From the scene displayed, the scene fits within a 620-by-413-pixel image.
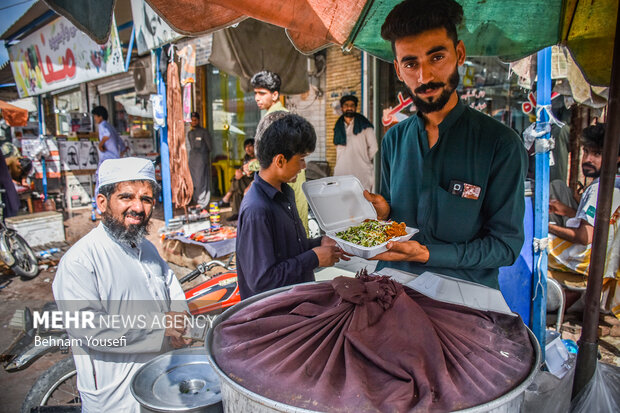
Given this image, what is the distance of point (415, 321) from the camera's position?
1.10 m

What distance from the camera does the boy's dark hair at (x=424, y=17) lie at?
1.60 m

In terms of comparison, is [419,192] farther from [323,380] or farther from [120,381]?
[120,381]

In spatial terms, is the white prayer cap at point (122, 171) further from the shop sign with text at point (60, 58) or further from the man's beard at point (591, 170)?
the shop sign with text at point (60, 58)

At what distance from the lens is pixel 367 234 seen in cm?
169

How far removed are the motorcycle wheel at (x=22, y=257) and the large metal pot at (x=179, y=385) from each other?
5810 mm

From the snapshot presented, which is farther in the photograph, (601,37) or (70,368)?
(70,368)

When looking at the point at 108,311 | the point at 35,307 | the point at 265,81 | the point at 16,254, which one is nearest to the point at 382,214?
the point at 108,311

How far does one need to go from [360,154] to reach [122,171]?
5334 mm

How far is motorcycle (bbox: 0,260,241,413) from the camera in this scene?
2562 mm

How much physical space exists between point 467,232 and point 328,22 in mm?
1211

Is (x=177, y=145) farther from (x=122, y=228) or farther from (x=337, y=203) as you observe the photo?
(x=337, y=203)

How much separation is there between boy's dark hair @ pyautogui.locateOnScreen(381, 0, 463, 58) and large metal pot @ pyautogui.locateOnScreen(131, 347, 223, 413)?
5.11 ft

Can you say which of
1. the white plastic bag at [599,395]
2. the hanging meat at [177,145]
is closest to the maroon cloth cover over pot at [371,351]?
the white plastic bag at [599,395]

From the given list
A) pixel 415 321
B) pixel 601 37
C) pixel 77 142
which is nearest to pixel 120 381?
pixel 415 321
